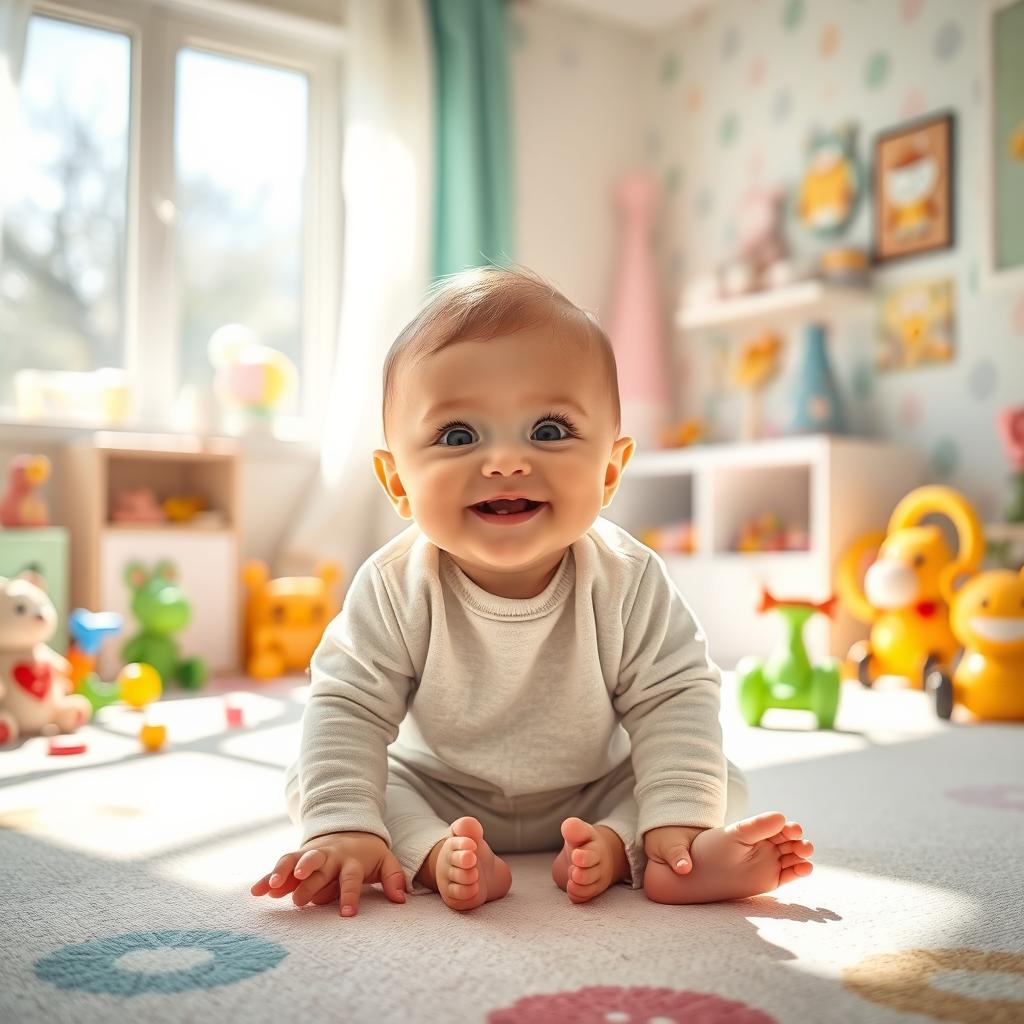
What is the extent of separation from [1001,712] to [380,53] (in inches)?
90.3

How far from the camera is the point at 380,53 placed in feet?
9.91

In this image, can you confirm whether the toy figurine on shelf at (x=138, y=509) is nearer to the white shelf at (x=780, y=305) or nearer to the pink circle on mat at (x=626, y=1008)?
the white shelf at (x=780, y=305)

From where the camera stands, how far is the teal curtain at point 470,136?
3.12 metres

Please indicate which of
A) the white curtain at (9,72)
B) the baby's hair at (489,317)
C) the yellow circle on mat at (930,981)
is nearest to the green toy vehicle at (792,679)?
the baby's hair at (489,317)

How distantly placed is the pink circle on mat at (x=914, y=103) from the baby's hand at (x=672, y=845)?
250cm

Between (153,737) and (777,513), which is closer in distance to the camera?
(153,737)

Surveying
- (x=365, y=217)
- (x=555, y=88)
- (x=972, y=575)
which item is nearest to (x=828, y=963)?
(x=972, y=575)

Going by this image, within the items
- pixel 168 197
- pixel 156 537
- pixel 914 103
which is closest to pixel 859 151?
pixel 914 103

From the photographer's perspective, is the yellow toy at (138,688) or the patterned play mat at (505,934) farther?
the yellow toy at (138,688)

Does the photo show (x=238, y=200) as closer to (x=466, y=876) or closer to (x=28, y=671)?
(x=28, y=671)

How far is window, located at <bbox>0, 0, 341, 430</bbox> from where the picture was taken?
2760 millimetres

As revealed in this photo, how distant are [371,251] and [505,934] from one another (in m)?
2.48

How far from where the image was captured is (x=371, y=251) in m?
2.97

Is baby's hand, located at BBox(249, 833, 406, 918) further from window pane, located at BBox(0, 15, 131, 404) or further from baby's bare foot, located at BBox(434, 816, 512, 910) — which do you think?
window pane, located at BBox(0, 15, 131, 404)
